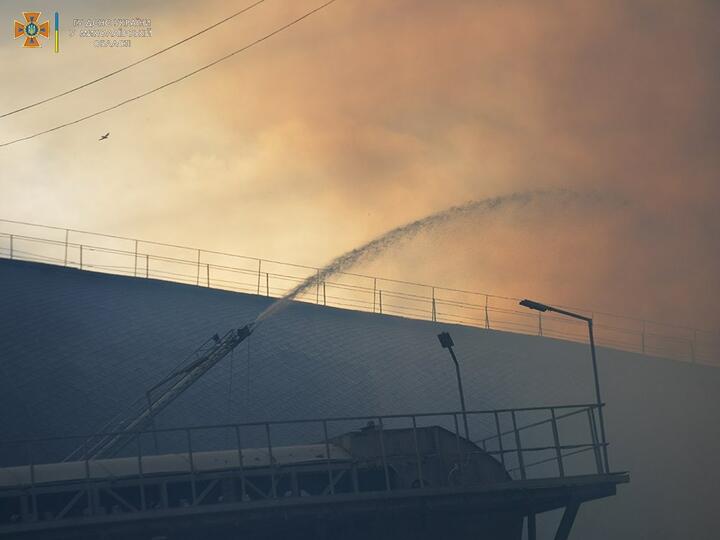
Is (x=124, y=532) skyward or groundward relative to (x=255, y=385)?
groundward

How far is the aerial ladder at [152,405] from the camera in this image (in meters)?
38.0

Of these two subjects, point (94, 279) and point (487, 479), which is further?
point (94, 279)

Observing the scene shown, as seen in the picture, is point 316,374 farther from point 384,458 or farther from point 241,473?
point 241,473

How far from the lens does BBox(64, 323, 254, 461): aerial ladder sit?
3797 cm

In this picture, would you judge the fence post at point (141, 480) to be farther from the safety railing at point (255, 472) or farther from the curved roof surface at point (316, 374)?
the curved roof surface at point (316, 374)

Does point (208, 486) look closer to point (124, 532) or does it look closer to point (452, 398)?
point (124, 532)

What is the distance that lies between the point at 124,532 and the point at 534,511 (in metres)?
13.9

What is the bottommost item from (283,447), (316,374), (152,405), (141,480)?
(141,480)

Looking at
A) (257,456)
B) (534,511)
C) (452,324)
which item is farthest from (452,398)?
(257,456)

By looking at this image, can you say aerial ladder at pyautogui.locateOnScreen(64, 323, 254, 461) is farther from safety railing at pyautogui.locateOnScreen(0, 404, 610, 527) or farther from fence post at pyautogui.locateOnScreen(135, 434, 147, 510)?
fence post at pyautogui.locateOnScreen(135, 434, 147, 510)

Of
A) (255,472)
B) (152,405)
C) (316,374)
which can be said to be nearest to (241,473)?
(255,472)

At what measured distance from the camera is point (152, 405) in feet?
134

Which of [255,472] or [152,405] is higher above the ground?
[152,405]

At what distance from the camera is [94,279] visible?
155 ft
